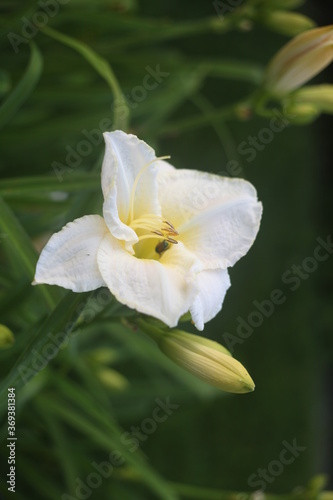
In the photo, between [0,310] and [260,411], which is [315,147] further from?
[0,310]

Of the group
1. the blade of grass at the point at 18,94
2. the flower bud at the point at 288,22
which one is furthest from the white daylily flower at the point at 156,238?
the flower bud at the point at 288,22

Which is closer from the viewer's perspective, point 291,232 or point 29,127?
point 29,127

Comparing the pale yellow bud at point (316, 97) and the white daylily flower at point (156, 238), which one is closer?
the white daylily flower at point (156, 238)

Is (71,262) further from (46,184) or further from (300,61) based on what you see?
(300,61)

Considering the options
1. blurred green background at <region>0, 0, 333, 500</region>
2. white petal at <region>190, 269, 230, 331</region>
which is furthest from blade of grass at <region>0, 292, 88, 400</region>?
white petal at <region>190, 269, 230, 331</region>

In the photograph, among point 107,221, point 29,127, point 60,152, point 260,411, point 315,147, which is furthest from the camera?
point 315,147

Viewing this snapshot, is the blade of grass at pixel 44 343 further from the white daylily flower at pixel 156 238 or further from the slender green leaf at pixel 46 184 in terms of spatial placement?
the slender green leaf at pixel 46 184

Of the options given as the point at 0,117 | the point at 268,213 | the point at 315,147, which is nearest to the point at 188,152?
the point at 268,213

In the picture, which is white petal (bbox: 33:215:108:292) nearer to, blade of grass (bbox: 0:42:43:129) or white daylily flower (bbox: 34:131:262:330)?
white daylily flower (bbox: 34:131:262:330)
